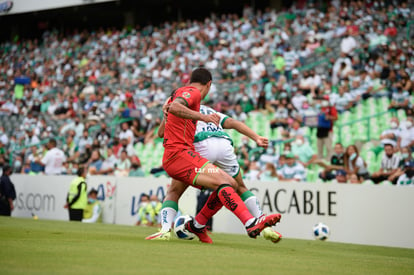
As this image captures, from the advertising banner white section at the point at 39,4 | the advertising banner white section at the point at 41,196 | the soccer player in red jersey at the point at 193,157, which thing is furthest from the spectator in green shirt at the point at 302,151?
the advertising banner white section at the point at 39,4

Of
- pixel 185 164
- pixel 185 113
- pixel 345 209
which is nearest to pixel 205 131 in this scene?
pixel 185 164

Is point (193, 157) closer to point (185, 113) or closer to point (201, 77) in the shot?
point (185, 113)

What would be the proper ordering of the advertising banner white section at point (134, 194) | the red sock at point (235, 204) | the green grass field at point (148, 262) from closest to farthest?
the green grass field at point (148, 262) → the red sock at point (235, 204) → the advertising banner white section at point (134, 194)

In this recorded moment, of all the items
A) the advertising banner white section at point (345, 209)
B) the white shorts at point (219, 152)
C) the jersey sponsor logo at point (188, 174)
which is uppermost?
the white shorts at point (219, 152)

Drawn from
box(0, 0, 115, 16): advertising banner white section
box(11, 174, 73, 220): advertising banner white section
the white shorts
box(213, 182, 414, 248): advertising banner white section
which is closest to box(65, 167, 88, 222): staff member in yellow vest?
box(11, 174, 73, 220): advertising banner white section

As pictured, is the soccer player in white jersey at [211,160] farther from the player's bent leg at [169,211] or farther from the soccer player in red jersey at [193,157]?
the soccer player in red jersey at [193,157]

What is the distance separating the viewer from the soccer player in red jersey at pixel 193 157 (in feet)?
22.3

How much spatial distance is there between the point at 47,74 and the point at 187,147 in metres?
24.9

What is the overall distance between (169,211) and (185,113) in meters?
1.61

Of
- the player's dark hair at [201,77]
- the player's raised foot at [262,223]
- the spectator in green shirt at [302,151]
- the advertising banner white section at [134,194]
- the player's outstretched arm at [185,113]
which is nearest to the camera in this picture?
the player's raised foot at [262,223]

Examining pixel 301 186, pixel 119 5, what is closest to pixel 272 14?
pixel 119 5

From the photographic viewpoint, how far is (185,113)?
22.4 feet

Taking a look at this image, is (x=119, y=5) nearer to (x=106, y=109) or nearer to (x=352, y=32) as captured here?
(x=106, y=109)

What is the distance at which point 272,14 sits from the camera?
25.2 meters
